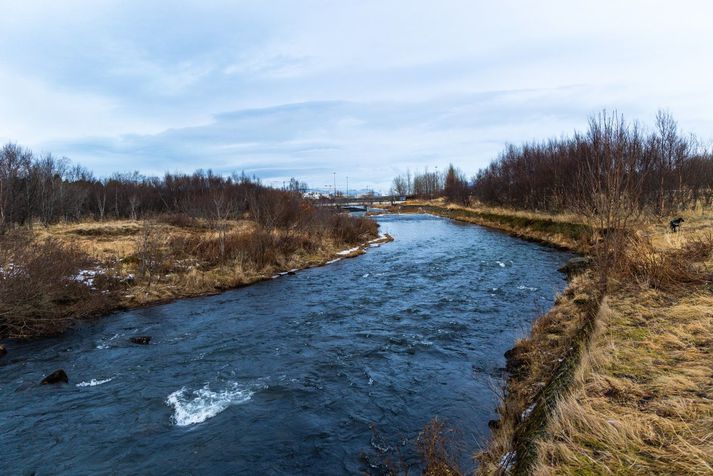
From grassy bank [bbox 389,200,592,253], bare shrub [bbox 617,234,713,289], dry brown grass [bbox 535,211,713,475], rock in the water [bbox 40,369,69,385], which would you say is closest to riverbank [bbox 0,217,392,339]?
rock in the water [bbox 40,369,69,385]

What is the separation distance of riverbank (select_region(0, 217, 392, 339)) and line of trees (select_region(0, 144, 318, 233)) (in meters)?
2.17

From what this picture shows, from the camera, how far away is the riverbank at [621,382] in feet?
12.7

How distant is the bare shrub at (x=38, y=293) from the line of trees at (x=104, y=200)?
11.9ft

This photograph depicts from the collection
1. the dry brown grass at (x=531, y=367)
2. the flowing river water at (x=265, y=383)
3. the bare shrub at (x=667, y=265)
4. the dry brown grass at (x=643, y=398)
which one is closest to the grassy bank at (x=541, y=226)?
the flowing river water at (x=265, y=383)

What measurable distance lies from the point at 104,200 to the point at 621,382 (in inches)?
1865

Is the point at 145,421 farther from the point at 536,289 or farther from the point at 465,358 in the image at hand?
the point at 536,289

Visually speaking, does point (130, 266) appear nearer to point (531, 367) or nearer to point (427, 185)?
point (531, 367)

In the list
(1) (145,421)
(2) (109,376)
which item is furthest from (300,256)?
(1) (145,421)

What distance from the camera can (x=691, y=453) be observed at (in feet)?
11.6

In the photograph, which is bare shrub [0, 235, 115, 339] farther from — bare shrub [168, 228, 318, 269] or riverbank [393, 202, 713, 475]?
riverbank [393, 202, 713, 475]

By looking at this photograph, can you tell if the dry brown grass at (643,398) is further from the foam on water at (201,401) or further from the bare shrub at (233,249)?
the bare shrub at (233,249)

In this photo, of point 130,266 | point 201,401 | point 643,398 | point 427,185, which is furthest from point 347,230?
point 427,185

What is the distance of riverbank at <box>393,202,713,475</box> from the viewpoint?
386cm

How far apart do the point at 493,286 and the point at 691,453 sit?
43.7ft
